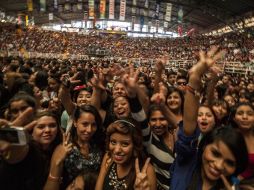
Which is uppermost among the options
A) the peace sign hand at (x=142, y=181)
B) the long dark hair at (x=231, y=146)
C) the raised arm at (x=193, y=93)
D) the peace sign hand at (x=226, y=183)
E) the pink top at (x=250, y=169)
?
the raised arm at (x=193, y=93)

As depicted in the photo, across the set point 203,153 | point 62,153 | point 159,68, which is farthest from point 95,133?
point 159,68

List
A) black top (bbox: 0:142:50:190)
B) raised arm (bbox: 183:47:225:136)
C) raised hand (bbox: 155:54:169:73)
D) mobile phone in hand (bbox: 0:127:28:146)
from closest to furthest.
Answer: mobile phone in hand (bbox: 0:127:28:146)
black top (bbox: 0:142:50:190)
raised arm (bbox: 183:47:225:136)
raised hand (bbox: 155:54:169:73)

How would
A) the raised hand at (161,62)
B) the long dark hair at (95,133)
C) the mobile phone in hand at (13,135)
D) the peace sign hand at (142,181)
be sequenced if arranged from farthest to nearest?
1. the raised hand at (161,62)
2. the long dark hair at (95,133)
3. the peace sign hand at (142,181)
4. the mobile phone in hand at (13,135)

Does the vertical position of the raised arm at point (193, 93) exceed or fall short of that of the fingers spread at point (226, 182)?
it exceeds it

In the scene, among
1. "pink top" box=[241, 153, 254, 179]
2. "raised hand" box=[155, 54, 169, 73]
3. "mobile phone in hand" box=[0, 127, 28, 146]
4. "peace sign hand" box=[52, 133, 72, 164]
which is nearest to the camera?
"mobile phone in hand" box=[0, 127, 28, 146]

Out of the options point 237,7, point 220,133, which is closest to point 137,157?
point 220,133

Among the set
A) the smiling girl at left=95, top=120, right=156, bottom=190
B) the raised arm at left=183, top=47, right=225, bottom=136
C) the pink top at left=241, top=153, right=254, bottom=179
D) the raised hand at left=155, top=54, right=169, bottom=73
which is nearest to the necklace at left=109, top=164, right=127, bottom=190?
the smiling girl at left=95, top=120, right=156, bottom=190

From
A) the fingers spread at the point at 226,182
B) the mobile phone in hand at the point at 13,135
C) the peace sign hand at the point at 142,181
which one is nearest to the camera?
the mobile phone in hand at the point at 13,135

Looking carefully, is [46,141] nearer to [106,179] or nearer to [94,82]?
[106,179]

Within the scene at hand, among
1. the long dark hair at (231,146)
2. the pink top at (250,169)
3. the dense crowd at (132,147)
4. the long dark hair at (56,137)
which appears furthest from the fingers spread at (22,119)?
the pink top at (250,169)

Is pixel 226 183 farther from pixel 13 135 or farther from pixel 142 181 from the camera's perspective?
pixel 13 135

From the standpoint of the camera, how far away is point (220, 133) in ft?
7.77

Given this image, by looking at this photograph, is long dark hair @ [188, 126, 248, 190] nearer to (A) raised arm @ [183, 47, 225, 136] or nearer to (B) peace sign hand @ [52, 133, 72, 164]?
(A) raised arm @ [183, 47, 225, 136]

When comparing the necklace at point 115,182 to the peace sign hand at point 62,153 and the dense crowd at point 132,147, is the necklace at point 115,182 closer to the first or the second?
the dense crowd at point 132,147
